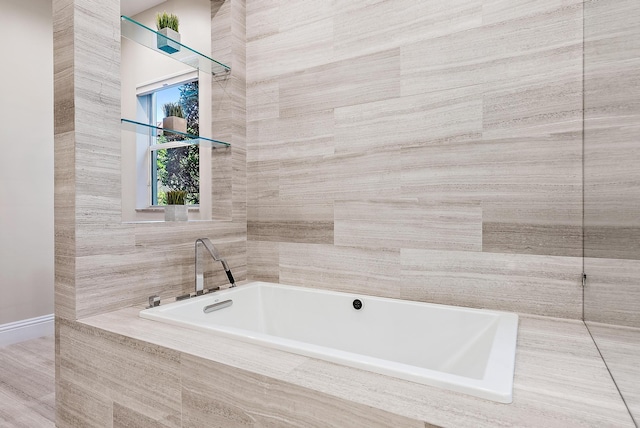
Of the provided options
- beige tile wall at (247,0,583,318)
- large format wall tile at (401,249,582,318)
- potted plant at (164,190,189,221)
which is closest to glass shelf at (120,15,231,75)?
beige tile wall at (247,0,583,318)

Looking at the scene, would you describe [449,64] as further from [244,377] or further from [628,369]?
[244,377]

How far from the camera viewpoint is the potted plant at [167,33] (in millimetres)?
1873

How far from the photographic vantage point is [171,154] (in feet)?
11.1

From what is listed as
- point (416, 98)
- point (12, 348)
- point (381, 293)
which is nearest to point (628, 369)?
point (381, 293)

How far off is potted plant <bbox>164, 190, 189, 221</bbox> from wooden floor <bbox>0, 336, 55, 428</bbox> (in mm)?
1166

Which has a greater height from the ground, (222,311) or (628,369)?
(628,369)

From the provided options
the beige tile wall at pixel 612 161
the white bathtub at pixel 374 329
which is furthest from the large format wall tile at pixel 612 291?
the white bathtub at pixel 374 329

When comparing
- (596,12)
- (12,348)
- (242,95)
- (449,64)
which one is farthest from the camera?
(12,348)

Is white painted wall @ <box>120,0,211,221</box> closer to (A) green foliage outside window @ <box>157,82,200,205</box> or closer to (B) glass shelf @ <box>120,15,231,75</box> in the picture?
(A) green foliage outside window @ <box>157,82,200,205</box>

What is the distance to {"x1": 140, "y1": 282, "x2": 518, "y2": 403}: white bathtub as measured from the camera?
0.99 meters

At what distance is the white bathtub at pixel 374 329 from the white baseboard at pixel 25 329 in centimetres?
218

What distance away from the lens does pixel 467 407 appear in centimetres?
82

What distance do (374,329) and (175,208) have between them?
1209 millimetres

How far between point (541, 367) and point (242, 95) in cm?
204
